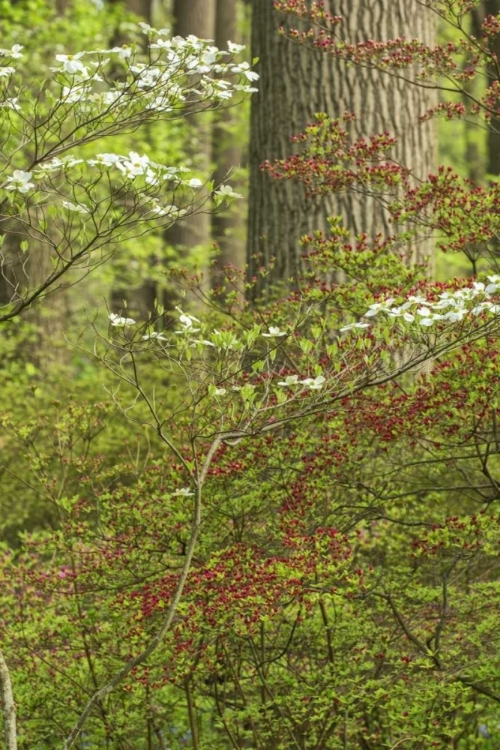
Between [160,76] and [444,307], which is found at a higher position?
[160,76]

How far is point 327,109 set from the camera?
229 inches

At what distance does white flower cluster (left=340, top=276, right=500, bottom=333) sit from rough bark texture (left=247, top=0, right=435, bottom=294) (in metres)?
2.77

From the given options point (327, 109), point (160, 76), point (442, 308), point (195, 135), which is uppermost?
point (195, 135)

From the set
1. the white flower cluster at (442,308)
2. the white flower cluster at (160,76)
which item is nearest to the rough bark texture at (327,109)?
the white flower cluster at (160,76)

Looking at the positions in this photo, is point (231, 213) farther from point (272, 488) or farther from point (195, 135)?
point (272, 488)

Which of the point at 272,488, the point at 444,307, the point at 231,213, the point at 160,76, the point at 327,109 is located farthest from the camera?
the point at 231,213

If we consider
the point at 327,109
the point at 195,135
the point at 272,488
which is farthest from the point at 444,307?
the point at 195,135

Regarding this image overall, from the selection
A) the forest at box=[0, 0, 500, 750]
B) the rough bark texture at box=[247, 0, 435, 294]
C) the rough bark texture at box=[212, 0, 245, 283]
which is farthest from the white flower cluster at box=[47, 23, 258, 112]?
the rough bark texture at box=[212, 0, 245, 283]

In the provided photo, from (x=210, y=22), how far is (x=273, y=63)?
9.29 m

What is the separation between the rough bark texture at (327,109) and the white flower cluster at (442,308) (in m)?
2.77

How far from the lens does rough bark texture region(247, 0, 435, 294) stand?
574cm

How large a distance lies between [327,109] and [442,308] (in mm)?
3264

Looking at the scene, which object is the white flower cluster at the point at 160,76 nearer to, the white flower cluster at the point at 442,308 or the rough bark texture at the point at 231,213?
the white flower cluster at the point at 442,308

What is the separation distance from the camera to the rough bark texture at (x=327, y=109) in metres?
5.74
